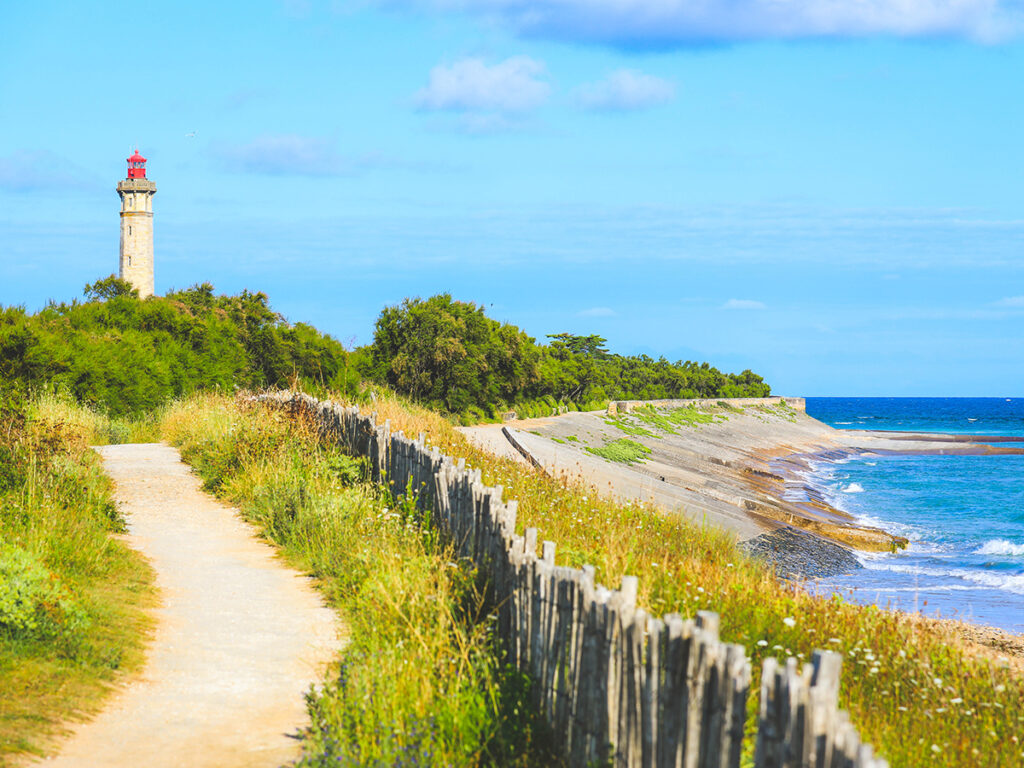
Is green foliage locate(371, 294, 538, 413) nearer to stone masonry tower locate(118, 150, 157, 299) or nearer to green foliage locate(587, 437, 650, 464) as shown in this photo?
green foliage locate(587, 437, 650, 464)

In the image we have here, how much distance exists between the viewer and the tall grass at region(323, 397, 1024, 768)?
17.5 ft

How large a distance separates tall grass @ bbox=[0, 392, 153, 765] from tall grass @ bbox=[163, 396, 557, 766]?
1.51 m

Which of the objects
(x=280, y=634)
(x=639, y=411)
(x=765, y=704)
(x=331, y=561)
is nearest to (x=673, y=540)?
(x=331, y=561)

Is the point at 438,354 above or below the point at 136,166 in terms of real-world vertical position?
below

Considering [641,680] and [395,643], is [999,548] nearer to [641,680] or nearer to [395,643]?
[395,643]

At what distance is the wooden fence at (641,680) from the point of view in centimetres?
326

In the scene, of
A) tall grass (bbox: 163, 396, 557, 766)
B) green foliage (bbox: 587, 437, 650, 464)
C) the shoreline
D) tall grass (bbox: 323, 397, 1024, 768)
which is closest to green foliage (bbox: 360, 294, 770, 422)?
the shoreline

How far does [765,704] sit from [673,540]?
814 centimetres

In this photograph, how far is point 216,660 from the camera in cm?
703

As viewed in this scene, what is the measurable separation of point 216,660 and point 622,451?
24.9m

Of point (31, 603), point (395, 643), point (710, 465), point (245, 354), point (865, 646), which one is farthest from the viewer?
point (710, 465)

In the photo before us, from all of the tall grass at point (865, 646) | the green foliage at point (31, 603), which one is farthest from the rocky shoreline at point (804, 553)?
the green foliage at point (31, 603)

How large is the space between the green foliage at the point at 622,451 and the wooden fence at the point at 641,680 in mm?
23027

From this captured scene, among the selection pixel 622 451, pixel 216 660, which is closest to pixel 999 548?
pixel 622 451
